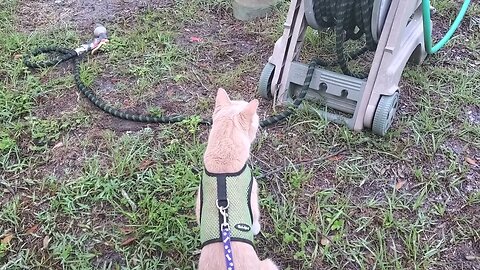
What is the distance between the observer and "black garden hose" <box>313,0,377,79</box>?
257 centimetres

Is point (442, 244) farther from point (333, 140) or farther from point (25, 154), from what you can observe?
point (25, 154)

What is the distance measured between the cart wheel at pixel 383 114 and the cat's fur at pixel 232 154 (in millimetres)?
864

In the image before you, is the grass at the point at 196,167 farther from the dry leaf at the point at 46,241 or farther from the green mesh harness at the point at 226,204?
the green mesh harness at the point at 226,204

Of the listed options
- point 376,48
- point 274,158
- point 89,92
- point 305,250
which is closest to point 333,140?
point 274,158

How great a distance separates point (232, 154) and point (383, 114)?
108 centimetres

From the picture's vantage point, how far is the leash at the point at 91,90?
112 inches

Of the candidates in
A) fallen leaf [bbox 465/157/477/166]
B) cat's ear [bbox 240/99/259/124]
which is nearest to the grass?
fallen leaf [bbox 465/157/477/166]

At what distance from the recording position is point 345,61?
9.34ft

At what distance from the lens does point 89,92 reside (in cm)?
304

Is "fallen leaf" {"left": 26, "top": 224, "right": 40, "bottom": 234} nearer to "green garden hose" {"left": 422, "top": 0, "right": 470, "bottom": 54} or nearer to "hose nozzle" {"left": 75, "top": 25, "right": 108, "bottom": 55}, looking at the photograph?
"hose nozzle" {"left": 75, "top": 25, "right": 108, "bottom": 55}

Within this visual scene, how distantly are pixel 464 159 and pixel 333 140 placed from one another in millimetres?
672

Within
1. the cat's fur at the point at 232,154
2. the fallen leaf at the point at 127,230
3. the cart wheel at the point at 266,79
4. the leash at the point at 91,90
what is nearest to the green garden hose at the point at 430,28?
the leash at the point at 91,90

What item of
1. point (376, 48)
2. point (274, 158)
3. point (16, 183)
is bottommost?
point (16, 183)

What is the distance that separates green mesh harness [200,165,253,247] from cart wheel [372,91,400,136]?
1.05m
